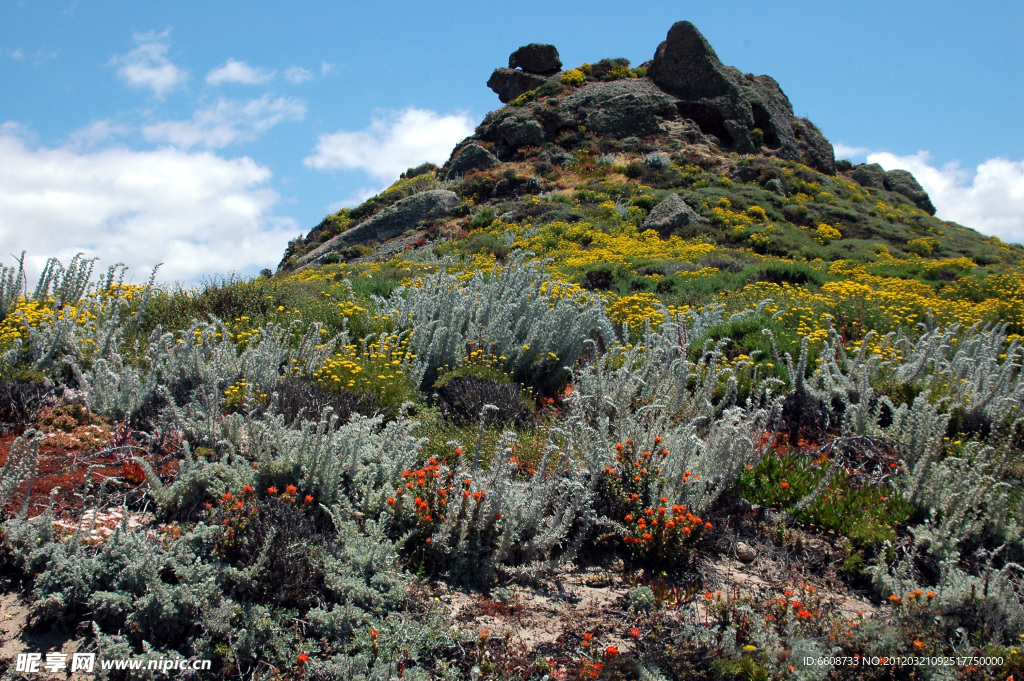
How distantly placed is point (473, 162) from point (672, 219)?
14.1 meters

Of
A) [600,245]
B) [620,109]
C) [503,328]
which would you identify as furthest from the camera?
[620,109]

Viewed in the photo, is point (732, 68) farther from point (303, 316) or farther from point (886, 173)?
point (303, 316)

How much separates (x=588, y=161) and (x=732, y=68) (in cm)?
1457

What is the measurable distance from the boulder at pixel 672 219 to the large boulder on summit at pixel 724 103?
15.2 metres

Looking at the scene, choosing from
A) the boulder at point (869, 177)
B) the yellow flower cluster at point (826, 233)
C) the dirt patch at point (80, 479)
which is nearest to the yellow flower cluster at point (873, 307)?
the dirt patch at point (80, 479)

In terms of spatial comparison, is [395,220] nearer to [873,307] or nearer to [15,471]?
[873,307]

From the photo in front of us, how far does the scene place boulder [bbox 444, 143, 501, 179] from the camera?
3180 cm

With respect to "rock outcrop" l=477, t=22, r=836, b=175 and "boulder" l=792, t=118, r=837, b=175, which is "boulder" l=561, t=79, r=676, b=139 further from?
"boulder" l=792, t=118, r=837, b=175

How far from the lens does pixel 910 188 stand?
4012 cm

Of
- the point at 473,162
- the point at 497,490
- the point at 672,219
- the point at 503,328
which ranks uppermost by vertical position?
the point at 473,162

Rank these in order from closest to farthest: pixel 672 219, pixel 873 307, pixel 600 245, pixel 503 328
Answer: pixel 503 328 → pixel 873 307 → pixel 600 245 → pixel 672 219

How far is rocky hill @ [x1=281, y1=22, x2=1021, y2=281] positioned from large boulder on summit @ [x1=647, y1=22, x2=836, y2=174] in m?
0.08

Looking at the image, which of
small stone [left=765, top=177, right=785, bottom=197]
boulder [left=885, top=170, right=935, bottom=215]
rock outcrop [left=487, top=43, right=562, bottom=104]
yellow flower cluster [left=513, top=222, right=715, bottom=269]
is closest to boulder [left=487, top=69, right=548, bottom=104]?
rock outcrop [left=487, top=43, right=562, bottom=104]

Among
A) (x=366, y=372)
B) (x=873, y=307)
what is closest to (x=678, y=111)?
(x=873, y=307)
